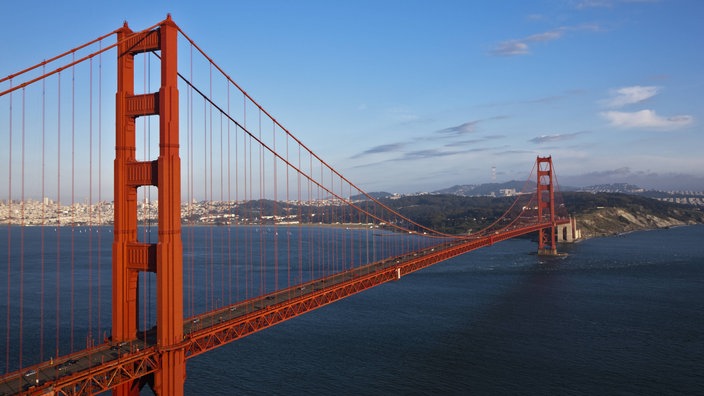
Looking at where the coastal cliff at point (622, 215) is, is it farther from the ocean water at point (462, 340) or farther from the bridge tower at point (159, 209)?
the bridge tower at point (159, 209)

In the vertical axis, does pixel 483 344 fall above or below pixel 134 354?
below

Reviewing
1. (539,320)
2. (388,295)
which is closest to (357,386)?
(539,320)

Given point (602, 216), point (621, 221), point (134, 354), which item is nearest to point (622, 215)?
point (621, 221)

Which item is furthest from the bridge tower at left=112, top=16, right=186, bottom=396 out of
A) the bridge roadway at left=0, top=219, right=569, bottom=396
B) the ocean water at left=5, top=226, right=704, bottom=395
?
the ocean water at left=5, top=226, right=704, bottom=395

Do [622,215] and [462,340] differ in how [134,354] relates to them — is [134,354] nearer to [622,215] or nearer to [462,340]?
[462,340]

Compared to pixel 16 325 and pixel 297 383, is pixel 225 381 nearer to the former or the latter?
pixel 297 383

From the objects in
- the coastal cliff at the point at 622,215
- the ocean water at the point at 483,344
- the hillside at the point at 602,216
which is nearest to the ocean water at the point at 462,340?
the ocean water at the point at 483,344
